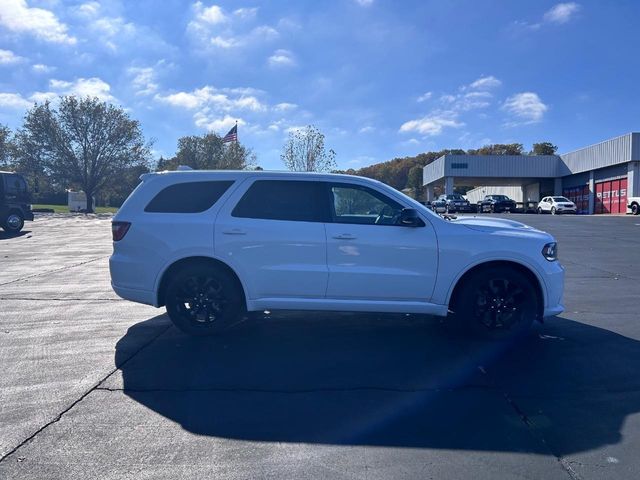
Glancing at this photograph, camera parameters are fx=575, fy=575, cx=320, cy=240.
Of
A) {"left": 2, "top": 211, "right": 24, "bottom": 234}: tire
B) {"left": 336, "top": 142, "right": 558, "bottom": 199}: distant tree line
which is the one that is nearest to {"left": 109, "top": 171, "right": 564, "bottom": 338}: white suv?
{"left": 2, "top": 211, "right": 24, "bottom": 234}: tire

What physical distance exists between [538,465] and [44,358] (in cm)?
473

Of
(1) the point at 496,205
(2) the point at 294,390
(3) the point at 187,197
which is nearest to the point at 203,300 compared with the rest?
(3) the point at 187,197

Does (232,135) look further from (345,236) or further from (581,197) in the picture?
(581,197)

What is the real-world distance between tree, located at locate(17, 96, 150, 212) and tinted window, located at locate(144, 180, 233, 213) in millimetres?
52289

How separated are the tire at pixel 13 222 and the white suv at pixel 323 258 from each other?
20.1 metres

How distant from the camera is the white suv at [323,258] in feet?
20.5

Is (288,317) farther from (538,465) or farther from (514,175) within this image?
(514,175)

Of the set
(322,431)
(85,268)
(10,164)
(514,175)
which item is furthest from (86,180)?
(322,431)

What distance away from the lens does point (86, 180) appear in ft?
181

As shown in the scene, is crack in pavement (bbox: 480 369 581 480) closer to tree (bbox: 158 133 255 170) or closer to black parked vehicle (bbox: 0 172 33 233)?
black parked vehicle (bbox: 0 172 33 233)

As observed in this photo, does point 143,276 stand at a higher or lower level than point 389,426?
higher

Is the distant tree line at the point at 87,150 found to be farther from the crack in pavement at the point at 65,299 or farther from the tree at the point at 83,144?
the crack in pavement at the point at 65,299

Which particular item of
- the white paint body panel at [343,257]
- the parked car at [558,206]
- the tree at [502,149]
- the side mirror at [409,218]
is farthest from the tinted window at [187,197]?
the tree at [502,149]

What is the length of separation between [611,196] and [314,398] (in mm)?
51019
